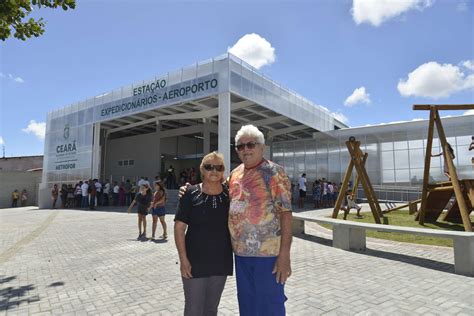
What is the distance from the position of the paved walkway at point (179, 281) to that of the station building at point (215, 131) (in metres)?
11.2

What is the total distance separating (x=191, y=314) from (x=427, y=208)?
933cm

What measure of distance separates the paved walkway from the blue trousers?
1347mm

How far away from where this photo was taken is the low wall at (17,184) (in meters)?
30.9

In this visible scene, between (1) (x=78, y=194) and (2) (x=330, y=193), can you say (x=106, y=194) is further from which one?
(2) (x=330, y=193)

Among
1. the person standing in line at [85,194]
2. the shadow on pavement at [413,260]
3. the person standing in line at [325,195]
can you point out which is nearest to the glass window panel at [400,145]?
the person standing in line at [325,195]

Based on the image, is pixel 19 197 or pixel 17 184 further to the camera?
pixel 17 184

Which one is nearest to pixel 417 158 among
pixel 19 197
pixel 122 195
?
pixel 122 195

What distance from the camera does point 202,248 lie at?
257 cm

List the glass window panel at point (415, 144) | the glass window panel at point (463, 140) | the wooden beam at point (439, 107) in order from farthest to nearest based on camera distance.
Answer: the glass window panel at point (415, 144), the glass window panel at point (463, 140), the wooden beam at point (439, 107)

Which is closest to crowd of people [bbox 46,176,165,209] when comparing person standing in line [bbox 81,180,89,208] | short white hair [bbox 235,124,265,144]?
person standing in line [bbox 81,180,89,208]

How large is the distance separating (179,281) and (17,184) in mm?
33824

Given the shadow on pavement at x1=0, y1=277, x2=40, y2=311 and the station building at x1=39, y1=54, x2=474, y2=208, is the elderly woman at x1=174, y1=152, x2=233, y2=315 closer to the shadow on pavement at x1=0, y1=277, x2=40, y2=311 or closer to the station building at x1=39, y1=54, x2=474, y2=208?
the shadow on pavement at x1=0, y1=277, x2=40, y2=311

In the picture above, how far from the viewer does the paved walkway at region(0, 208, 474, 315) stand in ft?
12.5

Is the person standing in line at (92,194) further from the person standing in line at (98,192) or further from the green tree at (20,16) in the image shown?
the green tree at (20,16)
